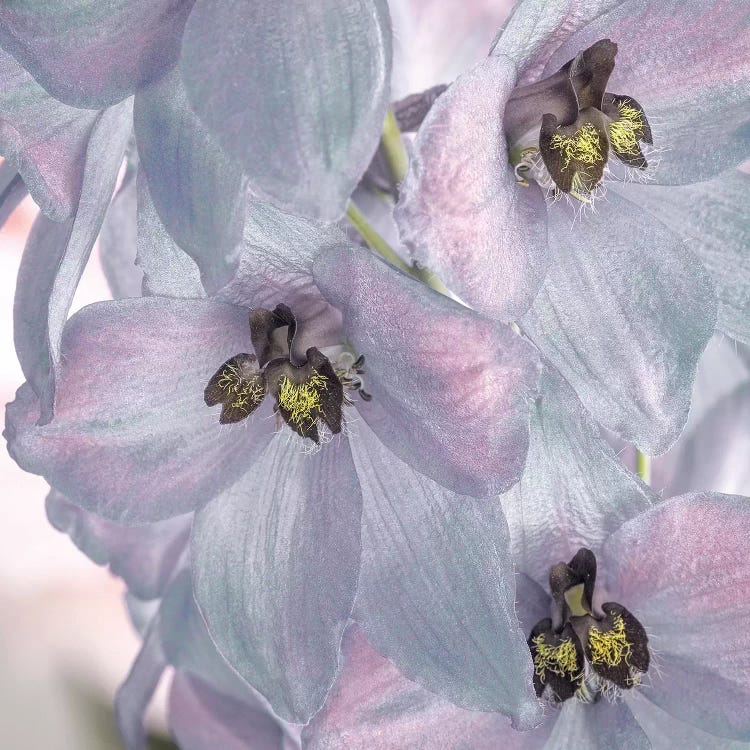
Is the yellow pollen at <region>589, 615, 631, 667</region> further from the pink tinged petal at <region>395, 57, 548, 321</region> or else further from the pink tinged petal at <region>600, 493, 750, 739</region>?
the pink tinged petal at <region>395, 57, 548, 321</region>

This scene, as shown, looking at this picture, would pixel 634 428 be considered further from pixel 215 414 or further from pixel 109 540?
pixel 109 540

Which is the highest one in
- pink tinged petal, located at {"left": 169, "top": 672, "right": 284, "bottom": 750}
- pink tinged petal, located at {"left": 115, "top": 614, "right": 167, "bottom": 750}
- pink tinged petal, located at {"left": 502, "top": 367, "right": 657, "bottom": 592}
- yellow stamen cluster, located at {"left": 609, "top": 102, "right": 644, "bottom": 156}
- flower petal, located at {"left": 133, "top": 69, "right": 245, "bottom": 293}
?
flower petal, located at {"left": 133, "top": 69, "right": 245, "bottom": 293}

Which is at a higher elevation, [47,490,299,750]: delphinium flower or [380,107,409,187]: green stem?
[380,107,409,187]: green stem

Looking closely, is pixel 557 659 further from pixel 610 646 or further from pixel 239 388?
pixel 239 388

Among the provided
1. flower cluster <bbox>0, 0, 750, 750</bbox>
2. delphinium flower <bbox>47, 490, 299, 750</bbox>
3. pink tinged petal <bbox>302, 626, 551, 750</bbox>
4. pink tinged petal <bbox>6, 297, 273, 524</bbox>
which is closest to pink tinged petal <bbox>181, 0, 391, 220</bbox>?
flower cluster <bbox>0, 0, 750, 750</bbox>

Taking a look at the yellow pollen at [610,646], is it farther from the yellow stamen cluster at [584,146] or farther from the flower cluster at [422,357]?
the yellow stamen cluster at [584,146]

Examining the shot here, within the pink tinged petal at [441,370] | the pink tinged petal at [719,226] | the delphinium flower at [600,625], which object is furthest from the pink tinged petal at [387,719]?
the pink tinged petal at [719,226]

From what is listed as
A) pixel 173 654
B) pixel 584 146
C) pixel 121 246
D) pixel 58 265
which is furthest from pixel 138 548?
pixel 584 146
